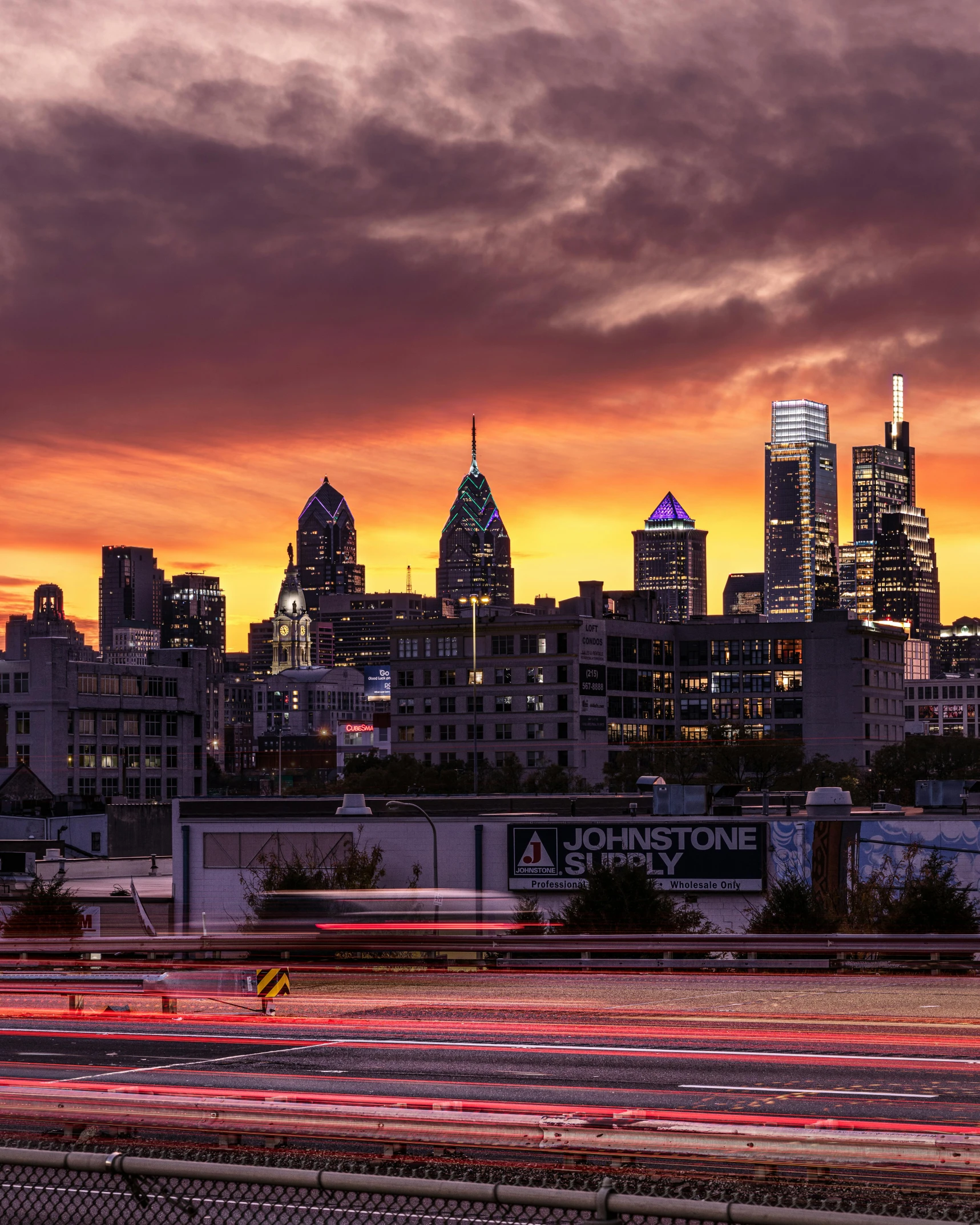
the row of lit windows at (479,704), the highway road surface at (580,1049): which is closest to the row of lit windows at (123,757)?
the row of lit windows at (479,704)

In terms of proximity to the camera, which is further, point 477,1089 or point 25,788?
point 25,788

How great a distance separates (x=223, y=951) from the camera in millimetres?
45906

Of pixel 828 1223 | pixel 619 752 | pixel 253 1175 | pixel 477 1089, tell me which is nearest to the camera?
pixel 828 1223

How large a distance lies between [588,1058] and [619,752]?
505 feet

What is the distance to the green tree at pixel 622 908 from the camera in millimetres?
50406

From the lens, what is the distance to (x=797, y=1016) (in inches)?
1190

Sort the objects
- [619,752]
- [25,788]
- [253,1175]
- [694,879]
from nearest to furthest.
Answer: [253,1175]
[694,879]
[25,788]
[619,752]

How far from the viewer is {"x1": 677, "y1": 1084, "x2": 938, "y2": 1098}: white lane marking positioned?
2070 centimetres

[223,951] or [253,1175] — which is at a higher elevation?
[253,1175]

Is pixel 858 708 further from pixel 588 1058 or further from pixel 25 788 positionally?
pixel 588 1058

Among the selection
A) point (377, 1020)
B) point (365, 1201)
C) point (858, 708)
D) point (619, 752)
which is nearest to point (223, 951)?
point (377, 1020)

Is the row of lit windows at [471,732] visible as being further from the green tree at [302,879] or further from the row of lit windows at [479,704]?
the green tree at [302,879]

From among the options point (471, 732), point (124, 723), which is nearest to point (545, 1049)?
point (471, 732)

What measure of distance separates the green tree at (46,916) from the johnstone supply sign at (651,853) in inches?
605
